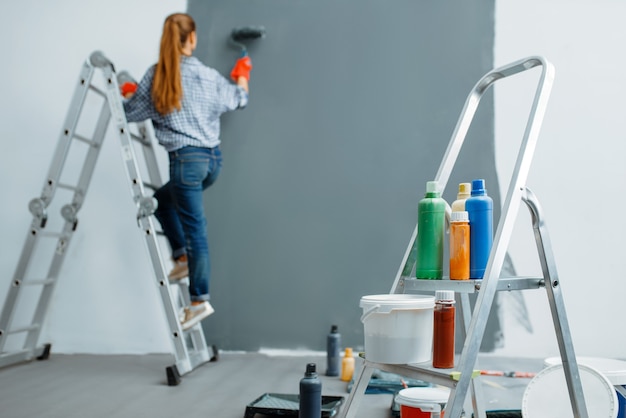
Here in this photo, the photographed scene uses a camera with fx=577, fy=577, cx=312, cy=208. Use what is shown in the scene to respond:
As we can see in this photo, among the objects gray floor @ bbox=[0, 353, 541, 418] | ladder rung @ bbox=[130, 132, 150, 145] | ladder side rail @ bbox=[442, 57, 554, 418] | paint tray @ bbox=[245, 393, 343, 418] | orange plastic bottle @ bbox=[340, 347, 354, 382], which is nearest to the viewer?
ladder side rail @ bbox=[442, 57, 554, 418]

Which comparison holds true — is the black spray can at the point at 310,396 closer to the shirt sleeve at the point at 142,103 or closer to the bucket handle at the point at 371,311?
the bucket handle at the point at 371,311

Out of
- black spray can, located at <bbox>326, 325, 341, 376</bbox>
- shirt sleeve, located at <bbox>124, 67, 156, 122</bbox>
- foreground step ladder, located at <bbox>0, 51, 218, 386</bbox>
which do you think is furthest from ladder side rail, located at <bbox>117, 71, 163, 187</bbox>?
black spray can, located at <bbox>326, 325, 341, 376</bbox>

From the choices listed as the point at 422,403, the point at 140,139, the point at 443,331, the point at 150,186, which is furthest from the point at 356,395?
the point at 140,139

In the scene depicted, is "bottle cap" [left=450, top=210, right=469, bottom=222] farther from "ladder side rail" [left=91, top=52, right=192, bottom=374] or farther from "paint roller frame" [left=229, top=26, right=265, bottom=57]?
"paint roller frame" [left=229, top=26, right=265, bottom=57]

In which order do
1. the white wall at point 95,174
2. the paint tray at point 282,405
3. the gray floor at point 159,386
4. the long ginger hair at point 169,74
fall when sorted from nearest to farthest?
the paint tray at point 282,405
the gray floor at point 159,386
the long ginger hair at point 169,74
the white wall at point 95,174

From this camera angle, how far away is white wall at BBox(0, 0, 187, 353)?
3.38 meters

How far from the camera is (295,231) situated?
3.43 meters

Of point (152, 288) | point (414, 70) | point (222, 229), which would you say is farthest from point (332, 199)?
point (152, 288)

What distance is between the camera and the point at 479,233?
58.9 inches

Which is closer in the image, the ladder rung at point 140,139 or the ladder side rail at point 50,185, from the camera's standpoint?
the ladder side rail at point 50,185

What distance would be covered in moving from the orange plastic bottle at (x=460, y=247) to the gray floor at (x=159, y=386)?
3.02 feet

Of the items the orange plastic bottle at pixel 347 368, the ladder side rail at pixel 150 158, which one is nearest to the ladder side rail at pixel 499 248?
the orange plastic bottle at pixel 347 368

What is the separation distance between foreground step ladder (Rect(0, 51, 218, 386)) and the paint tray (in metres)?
0.58

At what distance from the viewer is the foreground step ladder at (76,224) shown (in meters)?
2.76
